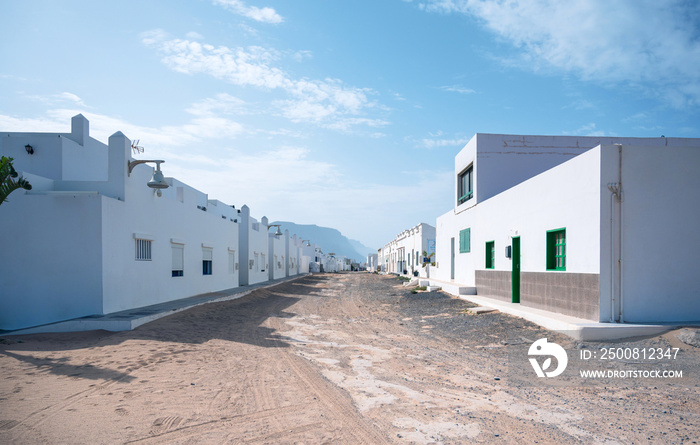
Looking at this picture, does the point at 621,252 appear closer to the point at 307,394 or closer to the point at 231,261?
the point at 307,394

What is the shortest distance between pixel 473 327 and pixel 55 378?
30.8 ft

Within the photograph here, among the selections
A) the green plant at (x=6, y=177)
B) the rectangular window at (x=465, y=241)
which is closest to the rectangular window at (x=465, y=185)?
the rectangular window at (x=465, y=241)

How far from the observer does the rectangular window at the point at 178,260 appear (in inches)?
647

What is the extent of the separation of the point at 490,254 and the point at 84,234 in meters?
14.1

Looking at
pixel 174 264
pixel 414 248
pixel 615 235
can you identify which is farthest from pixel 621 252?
pixel 414 248

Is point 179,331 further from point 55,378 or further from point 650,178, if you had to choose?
point 650,178

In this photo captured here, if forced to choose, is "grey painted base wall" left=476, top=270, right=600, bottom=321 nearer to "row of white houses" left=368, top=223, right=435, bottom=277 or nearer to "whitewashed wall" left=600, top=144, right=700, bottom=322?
"whitewashed wall" left=600, top=144, right=700, bottom=322

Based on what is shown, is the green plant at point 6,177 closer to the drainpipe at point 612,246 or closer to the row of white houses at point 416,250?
the drainpipe at point 612,246

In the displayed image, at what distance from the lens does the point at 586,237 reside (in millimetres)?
9758

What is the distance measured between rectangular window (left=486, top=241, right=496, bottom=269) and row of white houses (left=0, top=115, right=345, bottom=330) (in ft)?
39.5

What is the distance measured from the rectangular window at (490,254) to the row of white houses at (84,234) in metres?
12.0

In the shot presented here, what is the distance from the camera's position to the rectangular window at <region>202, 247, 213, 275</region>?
20.1 meters

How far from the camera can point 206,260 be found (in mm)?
20484

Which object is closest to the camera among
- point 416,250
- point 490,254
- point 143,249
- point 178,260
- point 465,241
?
point 143,249
